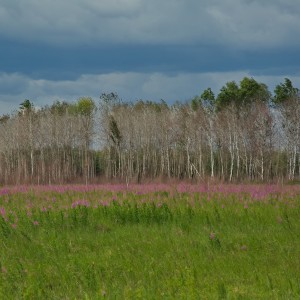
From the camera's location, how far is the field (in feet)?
22.8

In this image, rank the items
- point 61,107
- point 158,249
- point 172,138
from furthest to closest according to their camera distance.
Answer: point 61,107
point 172,138
point 158,249

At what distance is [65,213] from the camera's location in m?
13.6

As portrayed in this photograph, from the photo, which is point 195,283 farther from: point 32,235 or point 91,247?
point 32,235

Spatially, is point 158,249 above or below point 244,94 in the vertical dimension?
below

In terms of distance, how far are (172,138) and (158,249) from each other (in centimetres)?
4413

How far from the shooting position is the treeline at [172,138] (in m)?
47.8

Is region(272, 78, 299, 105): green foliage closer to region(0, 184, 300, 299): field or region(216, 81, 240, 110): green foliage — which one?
region(216, 81, 240, 110): green foliage

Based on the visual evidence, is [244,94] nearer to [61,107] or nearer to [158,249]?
[61,107]

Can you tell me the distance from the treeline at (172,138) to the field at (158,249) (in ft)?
105

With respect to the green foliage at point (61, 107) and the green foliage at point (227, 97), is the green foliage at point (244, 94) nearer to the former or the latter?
the green foliage at point (227, 97)

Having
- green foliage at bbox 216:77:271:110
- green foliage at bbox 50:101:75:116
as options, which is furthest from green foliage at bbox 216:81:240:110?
green foliage at bbox 50:101:75:116

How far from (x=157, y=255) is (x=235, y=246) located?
1.63 meters

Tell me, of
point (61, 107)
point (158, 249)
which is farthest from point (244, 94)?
point (158, 249)

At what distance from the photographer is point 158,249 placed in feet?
31.8
